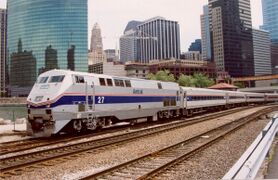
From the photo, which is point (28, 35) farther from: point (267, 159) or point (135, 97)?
point (267, 159)

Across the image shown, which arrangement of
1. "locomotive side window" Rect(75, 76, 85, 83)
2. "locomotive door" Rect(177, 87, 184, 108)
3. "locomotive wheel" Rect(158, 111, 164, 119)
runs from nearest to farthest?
"locomotive side window" Rect(75, 76, 85, 83) → "locomotive wheel" Rect(158, 111, 164, 119) → "locomotive door" Rect(177, 87, 184, 108)

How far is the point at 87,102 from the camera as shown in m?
20.6

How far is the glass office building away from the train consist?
143013 millimetres

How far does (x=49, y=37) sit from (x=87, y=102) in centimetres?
15880

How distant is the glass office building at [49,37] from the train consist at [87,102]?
469 feet

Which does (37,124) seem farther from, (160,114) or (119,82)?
(160,114)

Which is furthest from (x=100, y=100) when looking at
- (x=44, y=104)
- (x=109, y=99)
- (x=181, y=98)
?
(x=181, y=98)

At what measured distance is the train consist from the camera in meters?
18.5

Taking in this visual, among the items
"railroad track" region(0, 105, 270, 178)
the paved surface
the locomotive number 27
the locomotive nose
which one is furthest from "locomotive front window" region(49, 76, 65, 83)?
the paved surface

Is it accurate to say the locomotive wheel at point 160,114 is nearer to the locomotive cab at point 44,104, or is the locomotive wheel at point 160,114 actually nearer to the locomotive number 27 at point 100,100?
the locomotive number 27 at point 100,100

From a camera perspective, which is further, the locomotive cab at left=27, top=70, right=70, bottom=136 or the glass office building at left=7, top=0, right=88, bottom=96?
the glass office building at left=7, top=0, right=88, bottom=96

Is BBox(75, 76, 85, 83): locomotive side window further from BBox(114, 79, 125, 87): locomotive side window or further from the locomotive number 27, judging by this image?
BBox(114, 79, 125, 87): locomotive side window

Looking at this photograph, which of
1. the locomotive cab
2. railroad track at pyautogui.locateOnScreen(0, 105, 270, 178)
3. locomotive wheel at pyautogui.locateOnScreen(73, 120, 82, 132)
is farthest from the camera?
locomotive wheel at pyautogui.locateOnScreen(73, 120, 82, 132)

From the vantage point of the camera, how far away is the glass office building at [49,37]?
553 ft
